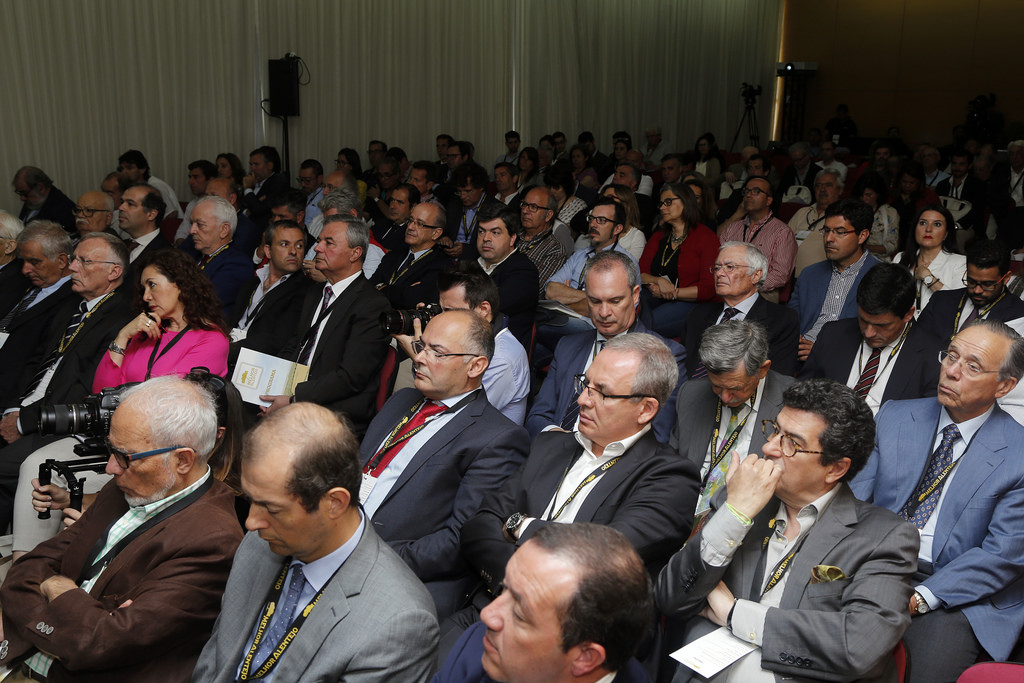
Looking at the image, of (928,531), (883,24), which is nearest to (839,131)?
(883,24)

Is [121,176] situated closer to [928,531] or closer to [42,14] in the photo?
[42,14]

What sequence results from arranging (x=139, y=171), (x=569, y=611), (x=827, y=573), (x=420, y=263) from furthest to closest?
(x=139, y=171) < (x=420, y=263) < (x=827, y=573) < (x=569, y=611)

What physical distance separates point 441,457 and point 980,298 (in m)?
2.56

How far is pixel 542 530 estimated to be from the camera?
1433mm

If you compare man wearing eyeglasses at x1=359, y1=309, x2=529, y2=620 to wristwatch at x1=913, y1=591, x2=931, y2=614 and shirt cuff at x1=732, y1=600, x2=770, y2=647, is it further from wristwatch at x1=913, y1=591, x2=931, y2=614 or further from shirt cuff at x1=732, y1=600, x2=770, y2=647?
wristwatch at x1=913, y1=591, x2=931, y2=614

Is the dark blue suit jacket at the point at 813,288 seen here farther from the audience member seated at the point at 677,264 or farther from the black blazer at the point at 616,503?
the black blazer at the point at 616,503

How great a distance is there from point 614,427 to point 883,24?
15503 mm

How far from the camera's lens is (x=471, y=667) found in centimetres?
159

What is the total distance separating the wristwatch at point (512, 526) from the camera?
2.17 metres

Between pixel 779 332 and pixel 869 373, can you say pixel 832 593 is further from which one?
pixel 779 332

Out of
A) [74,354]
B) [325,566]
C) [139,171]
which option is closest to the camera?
[325,566]

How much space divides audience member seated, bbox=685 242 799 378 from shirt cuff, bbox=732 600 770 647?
1.65 metres

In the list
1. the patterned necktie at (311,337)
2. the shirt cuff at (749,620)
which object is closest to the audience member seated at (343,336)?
the patterned necktie at (311,337)

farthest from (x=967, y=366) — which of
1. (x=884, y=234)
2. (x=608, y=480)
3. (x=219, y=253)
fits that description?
(x=219, y=253)
